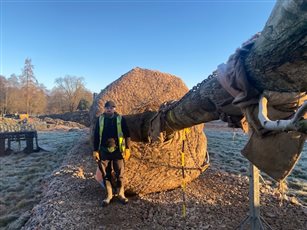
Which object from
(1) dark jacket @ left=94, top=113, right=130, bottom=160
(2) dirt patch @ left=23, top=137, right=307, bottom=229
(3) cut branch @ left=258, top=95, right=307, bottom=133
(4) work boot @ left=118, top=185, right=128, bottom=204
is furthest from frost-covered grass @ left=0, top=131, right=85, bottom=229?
(3) cut branch @ left=258, top=95, right=307, bottom=133

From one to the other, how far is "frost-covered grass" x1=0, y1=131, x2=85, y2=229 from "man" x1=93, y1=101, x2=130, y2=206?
1.59 metres

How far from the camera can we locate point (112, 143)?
5152 millimetres

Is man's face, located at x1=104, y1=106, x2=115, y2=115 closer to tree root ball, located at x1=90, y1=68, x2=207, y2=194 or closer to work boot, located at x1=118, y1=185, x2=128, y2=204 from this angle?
tree root ball, located at x1=90, y1=68, x2=207, y2=194

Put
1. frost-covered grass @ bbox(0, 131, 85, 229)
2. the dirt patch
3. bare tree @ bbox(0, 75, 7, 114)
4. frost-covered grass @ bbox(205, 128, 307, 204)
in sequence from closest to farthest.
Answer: the dirt patch → frost-covered grass @ bbox(0, 131, 85, 229) → frost-covered grass @ bbox(205, 128, 307, 204) → bare tree @ bbox(0, 75, 7, 114)

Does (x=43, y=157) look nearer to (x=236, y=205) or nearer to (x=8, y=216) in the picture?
(x=8, y=216)

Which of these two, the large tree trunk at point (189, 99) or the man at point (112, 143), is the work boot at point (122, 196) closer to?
the man at point (112, 143)

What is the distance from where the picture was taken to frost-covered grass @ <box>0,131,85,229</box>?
18.1 ft

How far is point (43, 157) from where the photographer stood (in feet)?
39.8

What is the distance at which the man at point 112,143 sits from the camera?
16.9 ft

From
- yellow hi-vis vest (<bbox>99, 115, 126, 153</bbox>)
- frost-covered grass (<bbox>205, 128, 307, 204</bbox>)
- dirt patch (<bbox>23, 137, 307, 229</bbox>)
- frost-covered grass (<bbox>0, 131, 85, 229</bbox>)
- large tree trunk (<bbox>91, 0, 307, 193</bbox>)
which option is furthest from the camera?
frost-covered grass (<bbox>205, 128, 307, 204</bbox>)

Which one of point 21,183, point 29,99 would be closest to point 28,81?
point 29,99

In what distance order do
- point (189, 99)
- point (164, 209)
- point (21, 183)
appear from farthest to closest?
point (21, 183), point (164, 209), point (189, 99)

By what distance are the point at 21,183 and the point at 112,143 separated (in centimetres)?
406

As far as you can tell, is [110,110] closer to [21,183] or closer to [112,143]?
[112,143]
